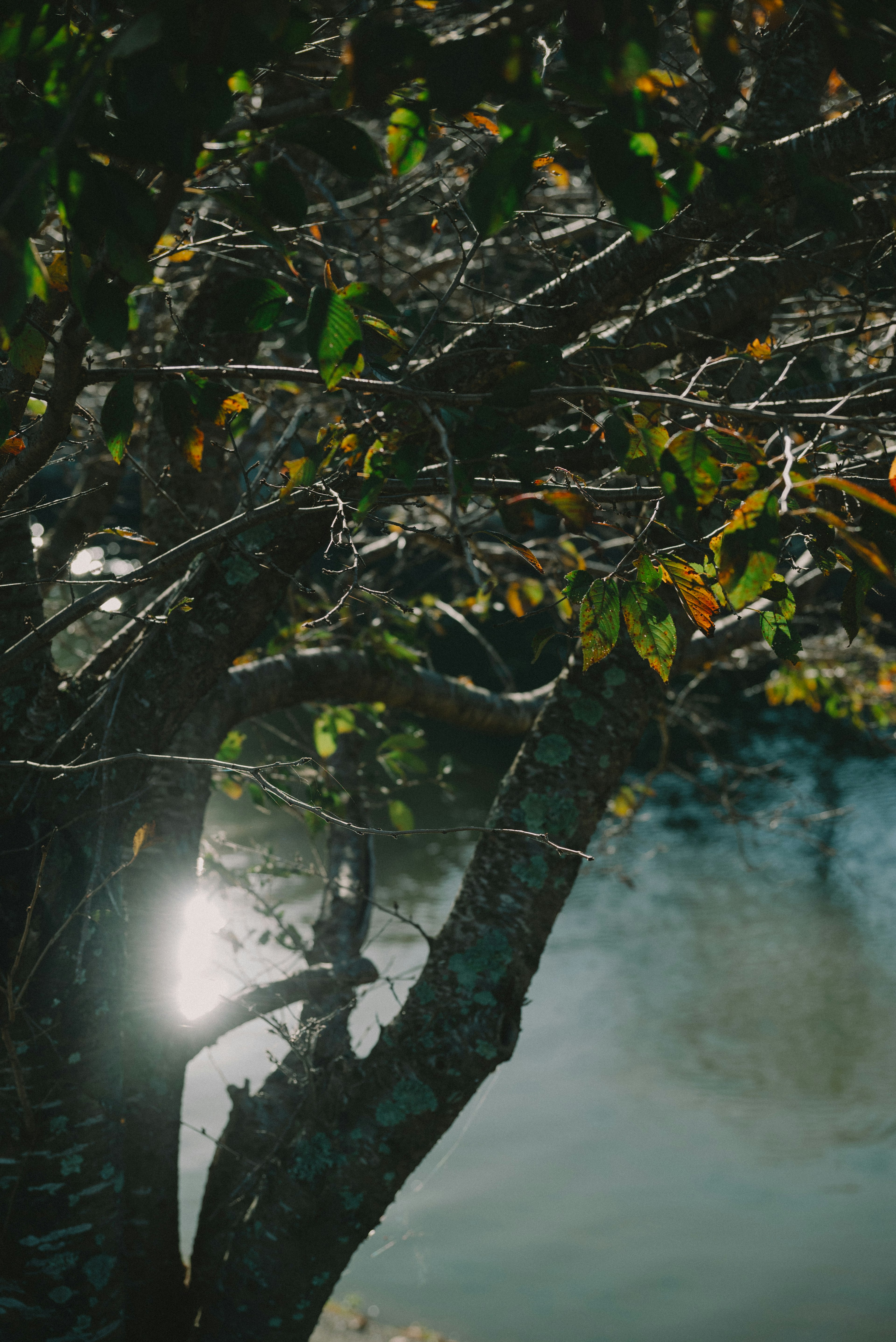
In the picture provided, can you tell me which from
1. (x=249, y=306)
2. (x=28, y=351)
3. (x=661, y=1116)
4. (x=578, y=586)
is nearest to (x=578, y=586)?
(x=578, y=586)

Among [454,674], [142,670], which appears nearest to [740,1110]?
[142,670]

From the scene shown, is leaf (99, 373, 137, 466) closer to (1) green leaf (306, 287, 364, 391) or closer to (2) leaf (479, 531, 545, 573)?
(1) green leaf (306, 287, 364, 391)

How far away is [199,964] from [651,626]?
5.24 ft

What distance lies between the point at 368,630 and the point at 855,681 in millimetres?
2518

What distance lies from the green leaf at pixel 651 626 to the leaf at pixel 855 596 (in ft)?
0.61

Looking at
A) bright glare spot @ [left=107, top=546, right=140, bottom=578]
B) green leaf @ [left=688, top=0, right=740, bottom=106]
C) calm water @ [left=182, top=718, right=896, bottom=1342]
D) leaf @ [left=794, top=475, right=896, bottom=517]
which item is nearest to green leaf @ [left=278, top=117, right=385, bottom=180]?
green leaf @ [left=688, top=0, right=740, bottom=106]

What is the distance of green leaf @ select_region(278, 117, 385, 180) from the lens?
91cm

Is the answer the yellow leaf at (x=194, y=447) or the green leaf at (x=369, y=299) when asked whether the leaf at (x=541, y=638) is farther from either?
the yellow leaf at (x=194, y=447)

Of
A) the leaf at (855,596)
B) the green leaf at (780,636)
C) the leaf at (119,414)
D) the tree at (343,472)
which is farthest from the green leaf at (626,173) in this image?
the leaf at (119,414)

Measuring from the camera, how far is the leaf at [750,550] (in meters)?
0.84

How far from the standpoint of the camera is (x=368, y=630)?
8.52 feet

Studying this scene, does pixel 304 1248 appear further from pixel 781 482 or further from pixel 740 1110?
pixel 740 1110

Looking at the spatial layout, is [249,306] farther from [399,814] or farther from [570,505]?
[399,814]

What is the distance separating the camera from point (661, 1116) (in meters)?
5.21
